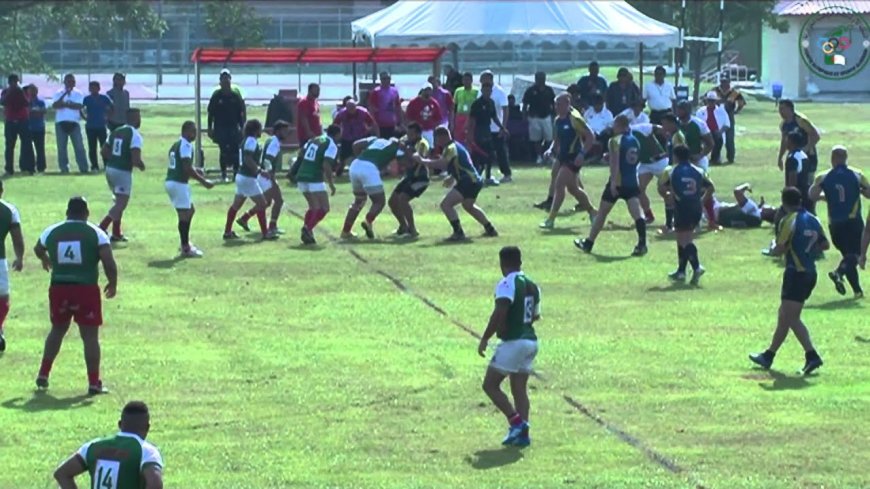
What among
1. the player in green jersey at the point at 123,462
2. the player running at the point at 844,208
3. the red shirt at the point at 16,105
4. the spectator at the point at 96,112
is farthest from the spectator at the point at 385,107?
the player in green jersey at the point at 123,462

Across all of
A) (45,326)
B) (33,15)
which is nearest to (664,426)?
(45,326)

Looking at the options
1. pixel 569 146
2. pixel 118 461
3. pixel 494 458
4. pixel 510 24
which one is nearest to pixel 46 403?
pixel 494 458

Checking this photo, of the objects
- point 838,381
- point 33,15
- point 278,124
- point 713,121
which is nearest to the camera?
point 838,381

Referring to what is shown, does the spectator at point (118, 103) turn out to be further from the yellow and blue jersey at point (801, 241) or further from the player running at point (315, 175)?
the yellow and blue jersey at point (801, 241)

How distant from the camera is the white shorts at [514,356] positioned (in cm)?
1292

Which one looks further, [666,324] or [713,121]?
[713,121]

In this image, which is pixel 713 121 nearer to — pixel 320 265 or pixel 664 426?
pixel 320 265

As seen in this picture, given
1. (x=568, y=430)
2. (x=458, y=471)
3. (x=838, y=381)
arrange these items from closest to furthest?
1. (x=458, y=471)
2. (x=568, y=430)
3. (x=838, y=381)

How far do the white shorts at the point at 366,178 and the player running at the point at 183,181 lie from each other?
2292mm

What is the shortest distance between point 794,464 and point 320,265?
11284mm

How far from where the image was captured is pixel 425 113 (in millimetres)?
33031

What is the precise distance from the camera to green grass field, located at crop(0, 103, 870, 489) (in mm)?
12555

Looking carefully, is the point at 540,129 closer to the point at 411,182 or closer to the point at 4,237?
the point at 411,182

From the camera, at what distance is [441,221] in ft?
91.0
